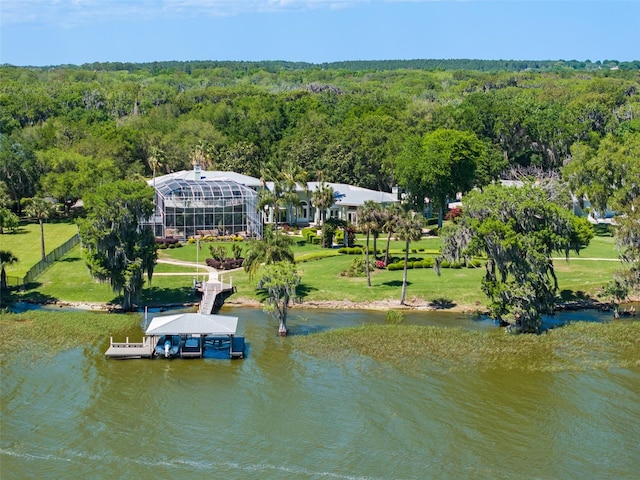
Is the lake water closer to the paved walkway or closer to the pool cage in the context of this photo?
the paved walkway

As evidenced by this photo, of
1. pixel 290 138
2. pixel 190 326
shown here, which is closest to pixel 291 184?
pixel 290 138

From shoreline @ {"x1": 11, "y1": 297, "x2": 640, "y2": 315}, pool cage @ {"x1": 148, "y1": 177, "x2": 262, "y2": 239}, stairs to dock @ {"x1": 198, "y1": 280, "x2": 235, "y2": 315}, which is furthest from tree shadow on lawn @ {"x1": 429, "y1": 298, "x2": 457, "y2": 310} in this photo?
pool cage @ {"x1": 148, "y1": 177, "x2": 262, "y2": 239}

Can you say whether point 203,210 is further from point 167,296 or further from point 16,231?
point 167,296

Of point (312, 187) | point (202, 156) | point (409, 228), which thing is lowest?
point (409, 228)

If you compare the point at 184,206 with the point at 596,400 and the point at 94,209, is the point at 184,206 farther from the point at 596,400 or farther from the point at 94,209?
the point at 596,400

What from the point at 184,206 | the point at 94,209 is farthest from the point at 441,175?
the point at 94,209
